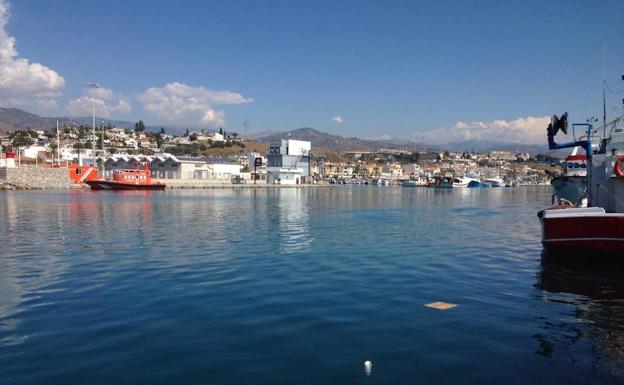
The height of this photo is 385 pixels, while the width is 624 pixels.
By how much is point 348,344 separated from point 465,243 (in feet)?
55.9

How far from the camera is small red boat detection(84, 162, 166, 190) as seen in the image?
337ft

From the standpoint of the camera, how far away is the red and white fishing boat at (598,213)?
17.0 m

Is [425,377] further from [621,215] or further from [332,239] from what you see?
[332,239]

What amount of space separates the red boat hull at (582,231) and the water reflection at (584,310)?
638 millimetres

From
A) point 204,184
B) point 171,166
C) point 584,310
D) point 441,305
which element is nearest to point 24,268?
point 441,305

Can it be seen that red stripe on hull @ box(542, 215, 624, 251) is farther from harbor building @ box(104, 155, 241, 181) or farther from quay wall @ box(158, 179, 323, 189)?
harbor building @ box(104, 155, 241, 181)

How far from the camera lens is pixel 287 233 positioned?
91.5 feet

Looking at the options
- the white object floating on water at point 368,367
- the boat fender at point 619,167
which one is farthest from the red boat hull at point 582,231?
the white object floating on water at point 368,367

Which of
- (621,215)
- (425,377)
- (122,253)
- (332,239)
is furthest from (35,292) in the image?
(621,215)

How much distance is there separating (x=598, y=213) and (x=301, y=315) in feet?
39.8

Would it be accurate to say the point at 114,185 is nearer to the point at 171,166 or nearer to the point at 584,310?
the point at 171,166

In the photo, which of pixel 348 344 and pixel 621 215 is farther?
pixel 621 215

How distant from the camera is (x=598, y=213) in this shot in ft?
56.1

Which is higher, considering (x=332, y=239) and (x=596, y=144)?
(x=596, y=144)
